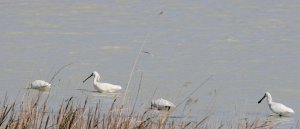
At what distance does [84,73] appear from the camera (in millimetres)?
14648

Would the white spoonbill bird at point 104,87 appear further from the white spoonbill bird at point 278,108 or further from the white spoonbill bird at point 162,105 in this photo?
the white spoonbill bird at point 278,108

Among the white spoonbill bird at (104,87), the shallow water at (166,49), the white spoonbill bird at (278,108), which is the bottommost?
the white spoonbill bird at (278,108)

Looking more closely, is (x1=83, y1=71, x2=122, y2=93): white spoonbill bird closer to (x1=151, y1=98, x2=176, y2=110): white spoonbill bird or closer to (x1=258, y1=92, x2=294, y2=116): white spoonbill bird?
(x1=151, y1=98, x2=176, y2=110): white spoonbill bird

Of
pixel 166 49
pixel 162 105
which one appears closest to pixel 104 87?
pixel 162 105

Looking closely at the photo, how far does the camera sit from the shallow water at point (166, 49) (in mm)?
12609

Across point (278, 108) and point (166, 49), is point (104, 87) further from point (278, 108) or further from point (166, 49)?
point (166, 49)

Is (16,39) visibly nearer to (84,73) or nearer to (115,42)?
(115,42)

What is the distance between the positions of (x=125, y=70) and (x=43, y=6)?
10.5 metres

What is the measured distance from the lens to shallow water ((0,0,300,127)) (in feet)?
41.4

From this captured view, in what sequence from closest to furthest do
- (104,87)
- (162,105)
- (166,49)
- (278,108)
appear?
(162,105)
(278,108)
(104,87)
(166,49)

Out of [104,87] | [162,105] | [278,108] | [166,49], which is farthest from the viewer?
[166,49]

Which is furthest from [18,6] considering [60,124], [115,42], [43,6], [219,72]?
[60,124]

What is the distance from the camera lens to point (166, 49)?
16.9 metres

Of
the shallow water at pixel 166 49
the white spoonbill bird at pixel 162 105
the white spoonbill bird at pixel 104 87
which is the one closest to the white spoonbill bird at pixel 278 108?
the shallow water at pixel 166 49
